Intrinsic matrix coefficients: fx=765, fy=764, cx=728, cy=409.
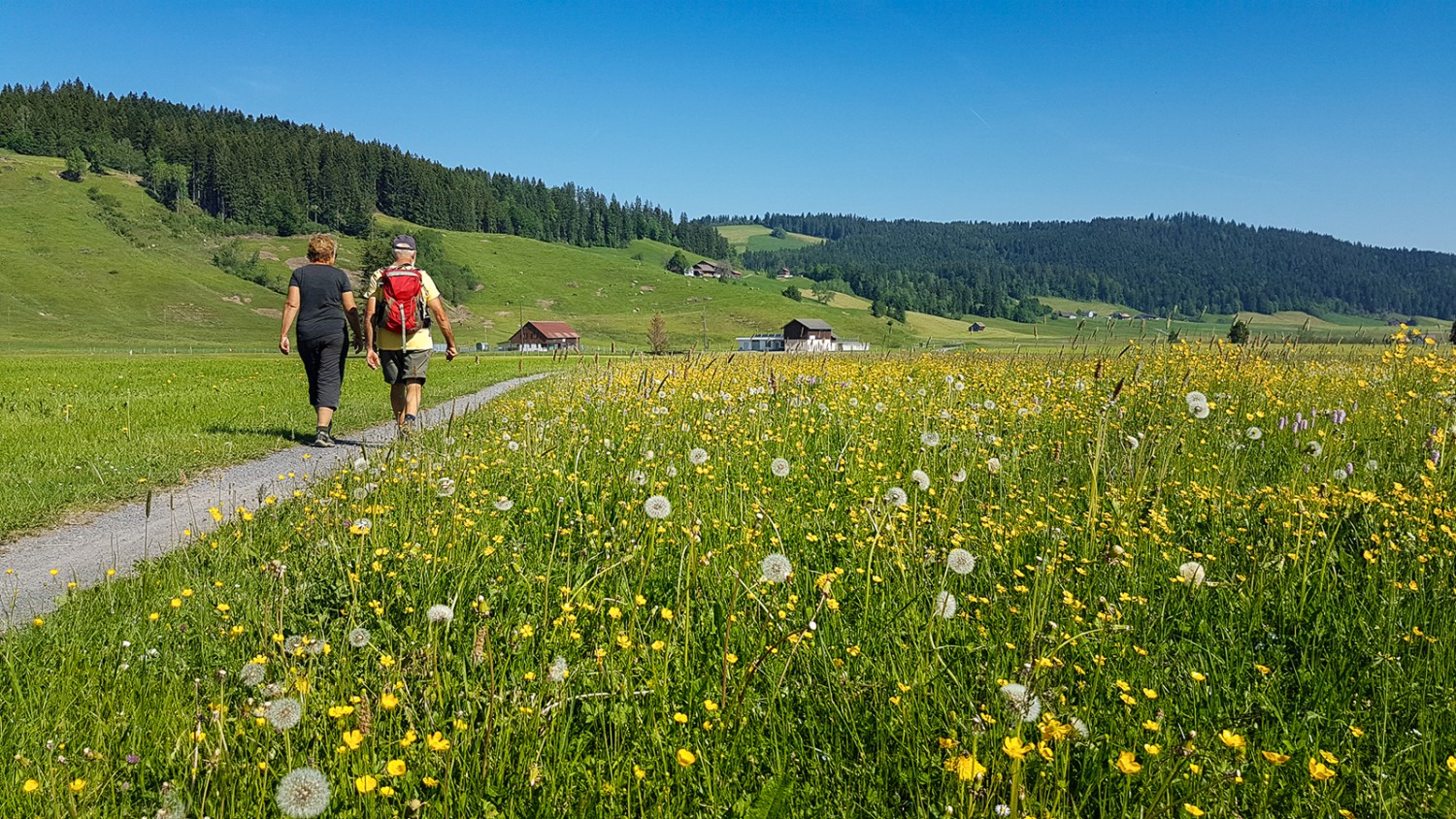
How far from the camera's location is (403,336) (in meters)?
9.70

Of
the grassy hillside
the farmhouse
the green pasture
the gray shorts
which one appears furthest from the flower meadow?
the farmhouse

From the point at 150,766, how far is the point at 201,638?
3.16 ft

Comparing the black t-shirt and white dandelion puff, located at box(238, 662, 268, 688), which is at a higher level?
the black t-shirt

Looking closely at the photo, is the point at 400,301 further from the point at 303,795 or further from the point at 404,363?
the point at 303,795

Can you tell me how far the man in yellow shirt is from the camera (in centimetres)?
971

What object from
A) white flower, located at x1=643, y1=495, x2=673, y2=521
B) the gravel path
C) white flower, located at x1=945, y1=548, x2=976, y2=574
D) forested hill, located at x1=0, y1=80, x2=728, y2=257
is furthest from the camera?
forested hill, located at x1=0, y1=80, x2=728, y2=257

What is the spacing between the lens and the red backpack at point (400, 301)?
379 inches

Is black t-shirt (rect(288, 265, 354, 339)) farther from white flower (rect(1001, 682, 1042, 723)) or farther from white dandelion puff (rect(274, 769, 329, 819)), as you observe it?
white flower (rect(1001, 682, 1042, 723))

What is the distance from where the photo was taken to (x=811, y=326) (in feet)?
451

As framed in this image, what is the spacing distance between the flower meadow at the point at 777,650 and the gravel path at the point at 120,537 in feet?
1.49

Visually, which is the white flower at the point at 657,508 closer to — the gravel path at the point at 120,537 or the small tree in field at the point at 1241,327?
the gravel path at the point at 120,537

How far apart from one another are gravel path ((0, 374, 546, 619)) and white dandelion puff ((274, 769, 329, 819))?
74.4 inches

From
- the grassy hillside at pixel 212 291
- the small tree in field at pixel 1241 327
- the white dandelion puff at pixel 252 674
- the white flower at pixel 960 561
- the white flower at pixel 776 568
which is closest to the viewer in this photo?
the white dandelion puff at pixel 252 674

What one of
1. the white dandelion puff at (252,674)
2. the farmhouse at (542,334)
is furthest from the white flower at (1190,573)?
the farmhouse at (542,334)
